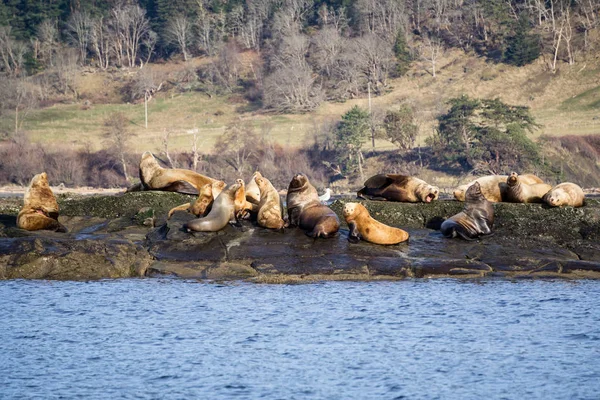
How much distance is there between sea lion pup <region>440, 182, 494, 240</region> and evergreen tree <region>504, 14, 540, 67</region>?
63445mm

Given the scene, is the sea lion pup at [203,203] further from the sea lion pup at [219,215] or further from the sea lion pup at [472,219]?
the sea lion pup at [472,219]

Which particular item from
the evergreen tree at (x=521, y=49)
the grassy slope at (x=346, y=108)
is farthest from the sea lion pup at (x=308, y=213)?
the evergreen tree at (x=521, y=49)

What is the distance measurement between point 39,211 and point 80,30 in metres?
90.4

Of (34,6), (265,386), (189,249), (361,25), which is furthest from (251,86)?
(265,386)

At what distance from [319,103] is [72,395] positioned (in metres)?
67.5

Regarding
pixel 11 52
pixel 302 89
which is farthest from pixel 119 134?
pixel 11 52

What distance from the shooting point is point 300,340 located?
1202 cm

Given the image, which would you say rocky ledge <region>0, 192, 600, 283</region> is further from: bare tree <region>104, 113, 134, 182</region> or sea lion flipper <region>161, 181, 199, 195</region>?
bare tree <region>104, 113, 134, 182</region>

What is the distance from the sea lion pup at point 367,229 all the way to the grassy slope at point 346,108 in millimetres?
45629

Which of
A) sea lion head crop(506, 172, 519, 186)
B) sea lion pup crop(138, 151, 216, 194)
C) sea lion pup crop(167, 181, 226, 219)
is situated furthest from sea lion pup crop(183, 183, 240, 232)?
sea lion head crop(506, 172, 519, 186)

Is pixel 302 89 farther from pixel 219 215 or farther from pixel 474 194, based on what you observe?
pixel 219 215

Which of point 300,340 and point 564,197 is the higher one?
point 564,197

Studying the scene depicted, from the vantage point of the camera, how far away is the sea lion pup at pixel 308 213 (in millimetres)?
15883

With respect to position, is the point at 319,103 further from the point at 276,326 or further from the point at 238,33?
the point at 276,326
